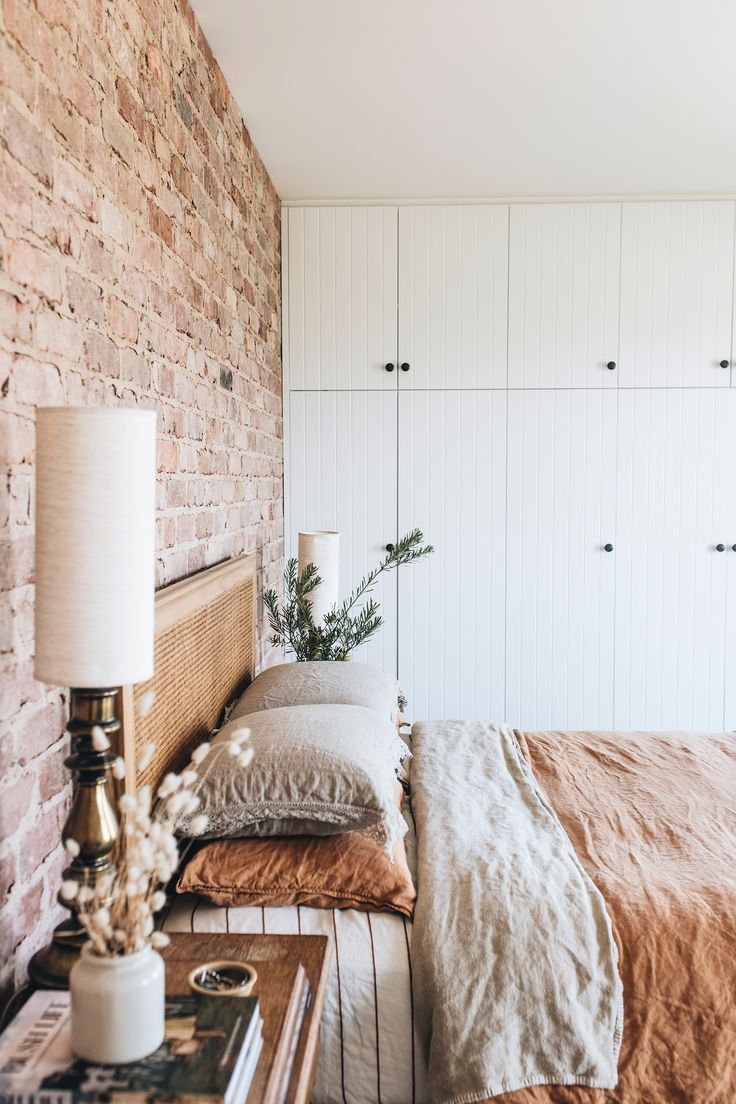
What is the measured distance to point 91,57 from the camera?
56.2 inches

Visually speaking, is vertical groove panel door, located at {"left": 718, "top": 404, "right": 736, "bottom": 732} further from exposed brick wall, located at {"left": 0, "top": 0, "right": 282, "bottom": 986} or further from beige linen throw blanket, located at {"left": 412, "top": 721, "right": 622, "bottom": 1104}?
beige linen throw blanket, located at {"left": 412, "top": 721, "right": 622, "bottom": 1104}

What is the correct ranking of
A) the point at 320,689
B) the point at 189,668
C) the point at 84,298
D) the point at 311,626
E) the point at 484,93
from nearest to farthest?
1. the point at 84,298
2. the point at 189,668
3. the point at 320,689
4. the point at 484,93
5. the point at 311,626

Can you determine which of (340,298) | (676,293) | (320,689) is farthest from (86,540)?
(676,293)

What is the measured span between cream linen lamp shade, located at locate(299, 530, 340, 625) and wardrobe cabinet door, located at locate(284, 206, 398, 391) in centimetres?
97

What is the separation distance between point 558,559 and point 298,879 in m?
2.42

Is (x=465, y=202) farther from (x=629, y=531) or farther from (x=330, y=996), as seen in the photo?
(x=330, y=996)

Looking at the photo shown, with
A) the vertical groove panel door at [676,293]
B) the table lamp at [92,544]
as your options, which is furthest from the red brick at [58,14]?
the vertical groove panel door at [676,293]

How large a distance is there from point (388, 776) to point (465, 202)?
275 centimetres

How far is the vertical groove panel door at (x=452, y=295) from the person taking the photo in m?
3.67

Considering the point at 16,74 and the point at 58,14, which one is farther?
the point at 58,14

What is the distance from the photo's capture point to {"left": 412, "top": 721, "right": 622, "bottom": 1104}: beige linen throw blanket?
1.39 m

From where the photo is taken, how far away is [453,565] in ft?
12.3

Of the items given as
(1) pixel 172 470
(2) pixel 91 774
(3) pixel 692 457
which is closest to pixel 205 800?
(2) pixel 91 774

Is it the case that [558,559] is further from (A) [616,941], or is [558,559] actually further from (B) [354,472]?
(A) [616,941]
